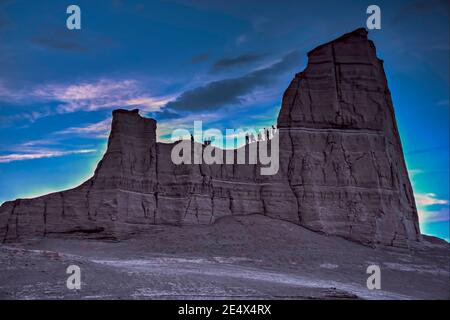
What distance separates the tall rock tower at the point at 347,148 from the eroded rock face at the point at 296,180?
3.8 inches

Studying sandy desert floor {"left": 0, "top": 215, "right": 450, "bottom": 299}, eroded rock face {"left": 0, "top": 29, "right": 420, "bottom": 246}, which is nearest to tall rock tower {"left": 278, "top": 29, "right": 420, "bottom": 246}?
eroded rock face {"left": 0, "top": 29, "right": 420, "bottom": 246}

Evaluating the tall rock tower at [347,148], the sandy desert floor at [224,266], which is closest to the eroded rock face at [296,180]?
the tall rock tower at [347,148]

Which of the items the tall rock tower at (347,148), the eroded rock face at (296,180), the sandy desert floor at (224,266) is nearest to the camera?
the sandy desert floor at (224,266)

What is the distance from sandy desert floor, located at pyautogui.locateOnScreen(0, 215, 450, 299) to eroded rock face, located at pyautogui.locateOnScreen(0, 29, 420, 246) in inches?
65.1

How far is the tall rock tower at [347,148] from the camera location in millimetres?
51750


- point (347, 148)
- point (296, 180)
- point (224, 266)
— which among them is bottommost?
point (224, 266)

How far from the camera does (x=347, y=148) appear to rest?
55062 millimetres

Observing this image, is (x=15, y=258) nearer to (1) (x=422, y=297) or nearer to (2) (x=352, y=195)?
(1) (x=422, y=297)

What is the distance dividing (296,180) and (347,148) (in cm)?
621

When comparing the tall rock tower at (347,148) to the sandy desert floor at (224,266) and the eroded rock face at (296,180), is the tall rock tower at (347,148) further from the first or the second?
the sandy desert floor at (224,266)

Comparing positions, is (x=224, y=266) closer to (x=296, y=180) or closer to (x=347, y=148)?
(x=296, y=180)

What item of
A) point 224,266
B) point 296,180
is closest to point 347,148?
point 296,180

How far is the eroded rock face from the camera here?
156 ft

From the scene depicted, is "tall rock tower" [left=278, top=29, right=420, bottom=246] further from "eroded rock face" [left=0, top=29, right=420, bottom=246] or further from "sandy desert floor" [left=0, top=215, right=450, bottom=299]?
"sandy desert floor" [left=0, top=215, right=450, bottom=299]
